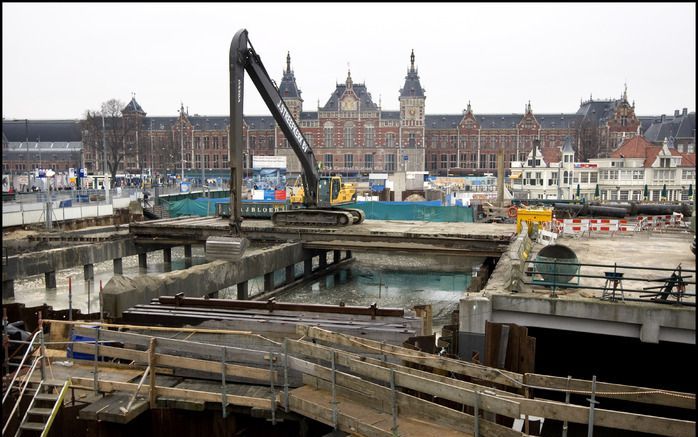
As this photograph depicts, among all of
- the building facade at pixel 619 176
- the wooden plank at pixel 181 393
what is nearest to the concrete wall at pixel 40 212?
the wooden plank at pixel 181 393

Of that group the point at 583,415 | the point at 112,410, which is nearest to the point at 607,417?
the point at 583,415

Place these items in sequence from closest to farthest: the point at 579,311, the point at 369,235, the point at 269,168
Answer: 1. the point at 579,311
2. the point at 369,235
3. the point at 269,168

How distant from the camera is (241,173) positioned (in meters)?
19.8

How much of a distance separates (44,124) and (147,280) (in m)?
122

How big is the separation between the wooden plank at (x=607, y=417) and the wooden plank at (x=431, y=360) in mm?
506

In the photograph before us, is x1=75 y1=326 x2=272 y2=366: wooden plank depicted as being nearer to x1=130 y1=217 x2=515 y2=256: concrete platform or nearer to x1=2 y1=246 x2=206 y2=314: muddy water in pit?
x1=2 y1=246 x2=206 y2=314: muddy water in pit

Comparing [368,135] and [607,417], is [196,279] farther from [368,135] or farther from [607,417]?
[368,135]

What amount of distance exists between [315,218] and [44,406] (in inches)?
879

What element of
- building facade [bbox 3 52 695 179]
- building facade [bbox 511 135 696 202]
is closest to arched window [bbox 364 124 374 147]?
building facade [bbox 3 52 695 179]

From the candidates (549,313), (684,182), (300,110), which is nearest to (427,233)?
(549,313)

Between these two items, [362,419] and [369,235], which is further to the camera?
[369,235]

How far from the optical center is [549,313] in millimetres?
13359

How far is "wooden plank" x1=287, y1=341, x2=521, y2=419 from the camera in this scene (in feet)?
22.0

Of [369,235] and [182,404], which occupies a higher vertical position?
[369,235]
